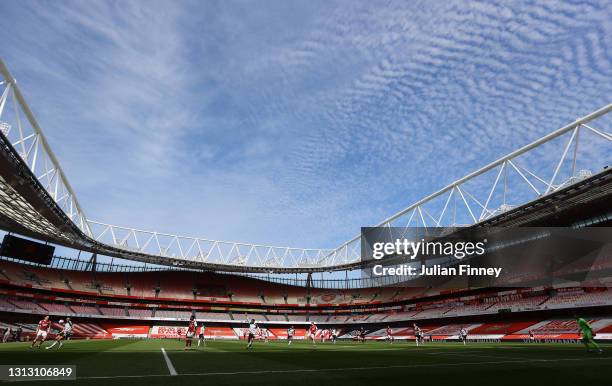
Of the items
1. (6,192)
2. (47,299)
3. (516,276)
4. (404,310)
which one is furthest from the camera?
(404,310)

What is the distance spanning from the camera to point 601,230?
4219 cm

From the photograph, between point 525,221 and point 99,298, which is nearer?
point 525,221

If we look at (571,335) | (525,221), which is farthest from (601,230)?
(571,335)

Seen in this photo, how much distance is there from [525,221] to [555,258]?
10348 millimetres

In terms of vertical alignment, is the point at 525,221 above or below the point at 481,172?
below

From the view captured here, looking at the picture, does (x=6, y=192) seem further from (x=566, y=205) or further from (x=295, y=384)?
(x=566, y=205)

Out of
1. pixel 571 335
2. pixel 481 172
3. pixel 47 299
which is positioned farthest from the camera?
pixel 47 299

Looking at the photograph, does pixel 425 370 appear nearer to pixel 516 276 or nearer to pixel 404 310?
pixel 516 276

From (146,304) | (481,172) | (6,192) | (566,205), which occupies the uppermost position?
(481,172)

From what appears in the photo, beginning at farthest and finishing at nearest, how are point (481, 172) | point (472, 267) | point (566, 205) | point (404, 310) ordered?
point (404, 310) → point (472, 267) → point (481, 172) → point (566, 205)

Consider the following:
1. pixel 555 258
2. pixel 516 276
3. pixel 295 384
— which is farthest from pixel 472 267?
pixel 295 384

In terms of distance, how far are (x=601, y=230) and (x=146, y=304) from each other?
68315 millimetres

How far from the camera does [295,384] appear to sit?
673cm

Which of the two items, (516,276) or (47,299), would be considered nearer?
→ (516,276)
